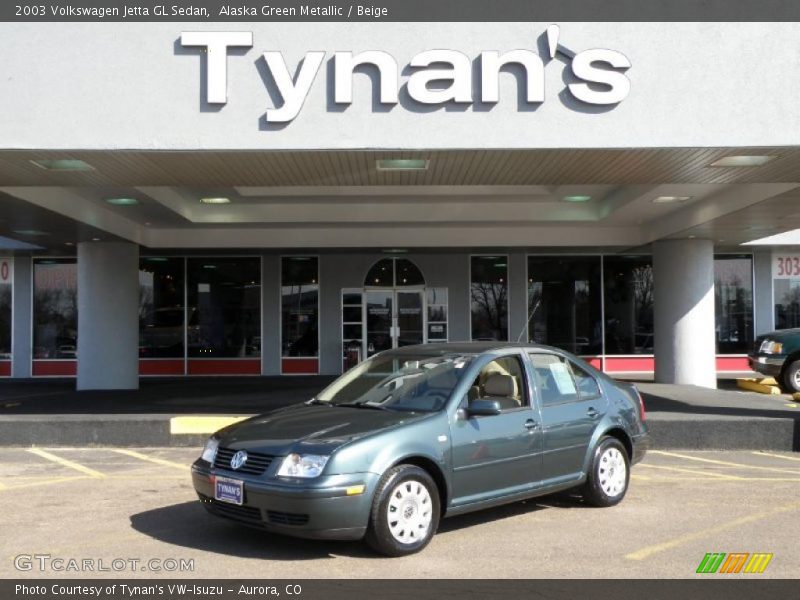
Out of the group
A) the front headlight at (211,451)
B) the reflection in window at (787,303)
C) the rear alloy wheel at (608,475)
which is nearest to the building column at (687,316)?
the reflection in window at (787,303)

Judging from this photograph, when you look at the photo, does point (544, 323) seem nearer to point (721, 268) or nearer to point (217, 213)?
point (721, 268)

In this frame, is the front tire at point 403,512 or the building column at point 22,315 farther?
the building column at point 22,315

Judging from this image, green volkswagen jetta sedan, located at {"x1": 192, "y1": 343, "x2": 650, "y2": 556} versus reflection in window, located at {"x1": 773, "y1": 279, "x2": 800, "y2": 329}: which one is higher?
reflection in window, located at {"x1": 773, "y1": 279, "x2": 800, "y2": 329}

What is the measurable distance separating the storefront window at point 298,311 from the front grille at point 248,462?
15689 millimetres

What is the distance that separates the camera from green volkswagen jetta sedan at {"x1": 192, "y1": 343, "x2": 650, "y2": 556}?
5.58 meters

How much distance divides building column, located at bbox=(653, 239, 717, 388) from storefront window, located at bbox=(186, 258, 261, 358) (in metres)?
10.7

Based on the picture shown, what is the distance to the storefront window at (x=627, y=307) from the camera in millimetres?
22281

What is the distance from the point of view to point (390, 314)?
21656 millimetres

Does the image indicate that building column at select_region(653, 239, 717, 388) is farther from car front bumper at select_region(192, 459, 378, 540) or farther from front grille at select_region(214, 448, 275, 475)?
front grille at select_region(214, 448, 275, 475)

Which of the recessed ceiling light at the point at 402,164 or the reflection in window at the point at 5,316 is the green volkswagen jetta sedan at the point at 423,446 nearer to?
the recessed ceiling light at the point at 402,164

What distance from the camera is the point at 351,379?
7.37 m

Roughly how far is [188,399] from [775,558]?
1114cm

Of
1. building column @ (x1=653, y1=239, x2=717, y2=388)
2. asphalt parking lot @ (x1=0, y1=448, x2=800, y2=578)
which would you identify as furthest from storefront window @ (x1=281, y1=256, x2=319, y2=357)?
asphalt parking lot @ (x1=0, y1=448, x2=800, y2=578)

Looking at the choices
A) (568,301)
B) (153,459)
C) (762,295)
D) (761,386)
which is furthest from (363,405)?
(762,295)
